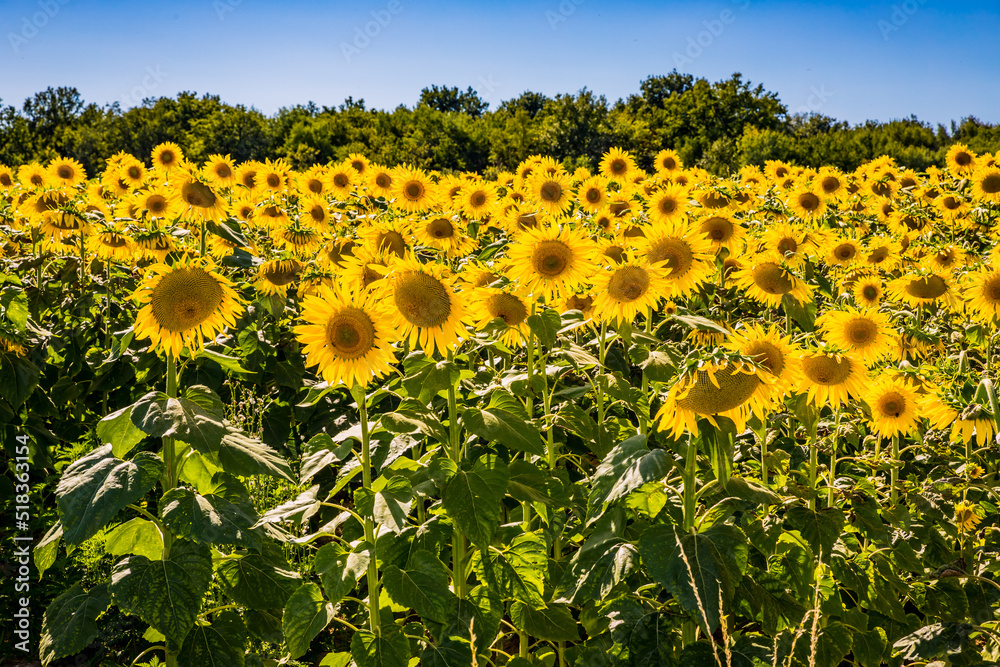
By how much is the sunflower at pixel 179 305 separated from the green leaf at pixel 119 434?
0.26m

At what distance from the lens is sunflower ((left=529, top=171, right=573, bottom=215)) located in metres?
6.30

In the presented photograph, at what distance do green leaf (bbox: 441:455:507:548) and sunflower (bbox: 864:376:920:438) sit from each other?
1.67 meters

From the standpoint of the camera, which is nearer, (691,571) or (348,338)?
(691,571)

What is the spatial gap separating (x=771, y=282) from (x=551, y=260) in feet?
3.87

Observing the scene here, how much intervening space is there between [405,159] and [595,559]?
20280mm

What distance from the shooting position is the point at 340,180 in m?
7.25

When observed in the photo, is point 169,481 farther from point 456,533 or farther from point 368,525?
point 456,533

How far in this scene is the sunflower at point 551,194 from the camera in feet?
20.7

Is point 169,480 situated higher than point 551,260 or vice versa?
point 551,260

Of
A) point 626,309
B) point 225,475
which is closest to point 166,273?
point 225,475

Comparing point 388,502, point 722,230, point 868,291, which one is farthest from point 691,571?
point 868,291

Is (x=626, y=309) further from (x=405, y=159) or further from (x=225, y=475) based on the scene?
(x=405, y=159)

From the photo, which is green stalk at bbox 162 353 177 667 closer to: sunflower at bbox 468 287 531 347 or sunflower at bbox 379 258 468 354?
sunflower at bbox 379 258 468 354

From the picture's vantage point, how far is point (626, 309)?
2.67m
